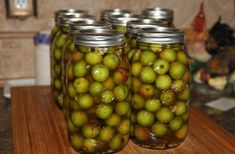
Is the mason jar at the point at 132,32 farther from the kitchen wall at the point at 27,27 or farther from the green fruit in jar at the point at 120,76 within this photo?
the kitchen wall at the point at 27,27

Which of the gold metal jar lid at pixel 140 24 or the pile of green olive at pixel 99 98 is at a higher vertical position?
the gold metal jar lid at pixel 140 24

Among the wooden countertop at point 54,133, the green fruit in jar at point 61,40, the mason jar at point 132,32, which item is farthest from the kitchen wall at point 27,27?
the mason jar at point 132,32

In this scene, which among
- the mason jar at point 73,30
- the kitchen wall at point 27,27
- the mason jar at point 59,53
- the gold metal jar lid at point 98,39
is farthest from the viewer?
the kitchen wall at point 27,27

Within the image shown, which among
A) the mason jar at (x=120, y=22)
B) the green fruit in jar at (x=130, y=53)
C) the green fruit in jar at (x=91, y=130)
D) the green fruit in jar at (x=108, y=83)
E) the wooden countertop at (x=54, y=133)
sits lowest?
the wooden countertop at (x=54, y=133)

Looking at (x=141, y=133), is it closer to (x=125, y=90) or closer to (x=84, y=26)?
(x=125, y=90)

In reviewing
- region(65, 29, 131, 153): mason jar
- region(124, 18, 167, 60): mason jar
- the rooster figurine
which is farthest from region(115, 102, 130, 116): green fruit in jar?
the rooster figurine

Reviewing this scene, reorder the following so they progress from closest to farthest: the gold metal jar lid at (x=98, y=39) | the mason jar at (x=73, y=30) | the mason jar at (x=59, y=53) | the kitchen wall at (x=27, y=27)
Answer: the gold metal jar lid at (x=98, y=39)
the mason jar at (x=73, y=30)
the mason jar at (x=59, y=53)
the kitchen wall at (x=27, y=27)

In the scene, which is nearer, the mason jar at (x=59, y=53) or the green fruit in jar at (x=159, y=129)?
the green fruit in jar at (x=159, y=129)

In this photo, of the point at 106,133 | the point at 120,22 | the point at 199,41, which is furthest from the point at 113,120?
the point at 199,41
